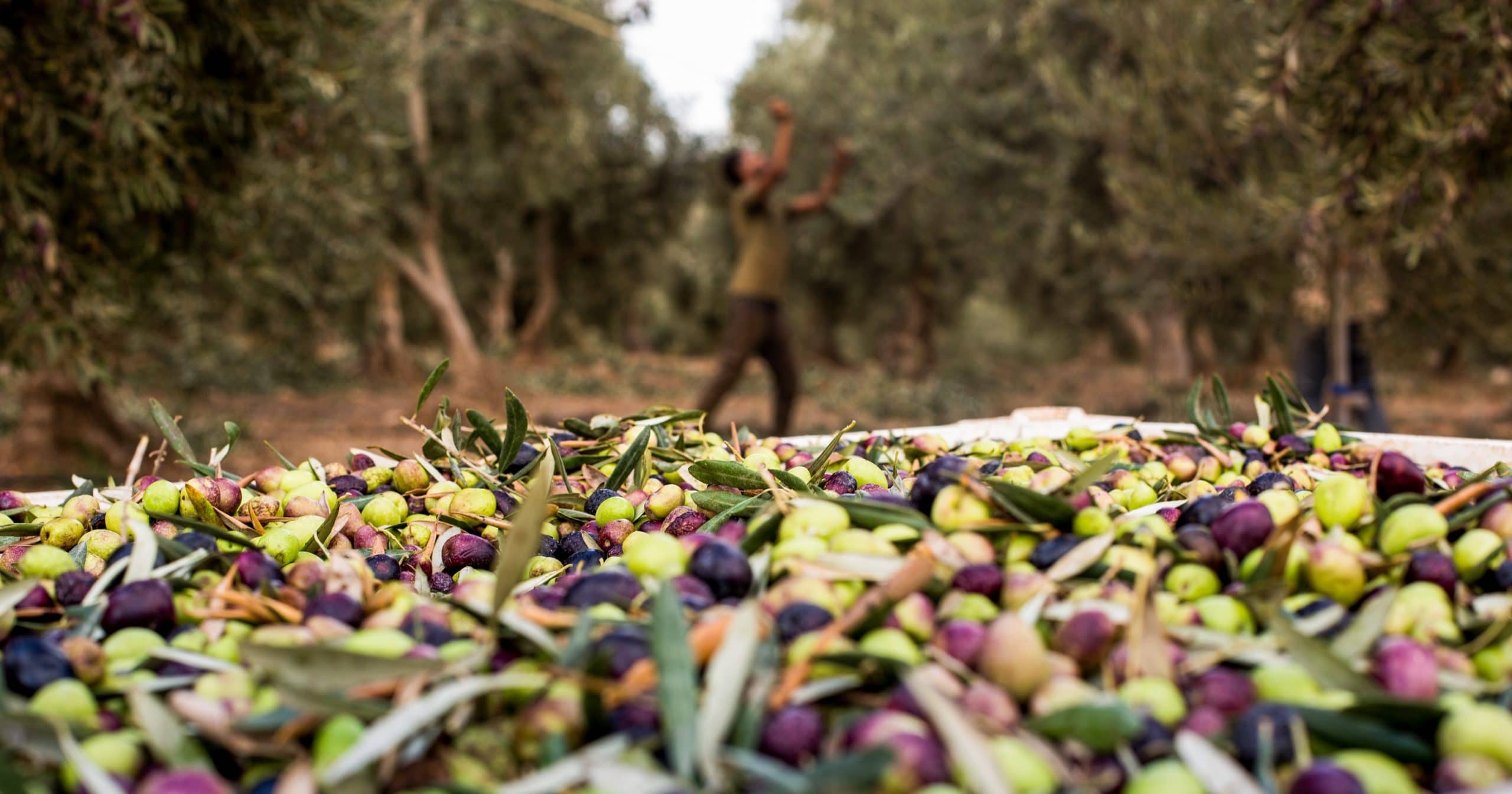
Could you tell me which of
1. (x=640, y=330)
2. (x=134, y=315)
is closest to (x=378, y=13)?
(x=134, y=315)

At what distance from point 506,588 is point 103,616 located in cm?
64

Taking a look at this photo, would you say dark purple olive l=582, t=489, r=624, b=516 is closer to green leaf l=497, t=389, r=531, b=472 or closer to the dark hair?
green leaf l=497, t=389, r=531, b=472

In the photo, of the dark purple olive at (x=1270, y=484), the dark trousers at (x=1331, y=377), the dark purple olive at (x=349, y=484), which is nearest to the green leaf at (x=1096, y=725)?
the dark purple olive at (x=1270, y=484)

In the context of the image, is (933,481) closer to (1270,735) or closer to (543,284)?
(1270,735)

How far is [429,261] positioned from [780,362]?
8329 millimetres

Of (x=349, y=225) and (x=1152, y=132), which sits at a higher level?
(x=1152, y=132)

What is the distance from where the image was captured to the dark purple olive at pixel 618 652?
1049 mm

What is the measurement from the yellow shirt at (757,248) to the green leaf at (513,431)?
594 centimetres

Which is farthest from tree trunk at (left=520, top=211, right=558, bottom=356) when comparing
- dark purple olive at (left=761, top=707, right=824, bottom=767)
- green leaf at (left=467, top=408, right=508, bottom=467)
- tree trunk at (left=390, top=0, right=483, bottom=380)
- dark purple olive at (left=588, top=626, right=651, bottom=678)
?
dark purple olive at (left=761, top=707, right=824, bottom=767)

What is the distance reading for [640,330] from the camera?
28625 mm

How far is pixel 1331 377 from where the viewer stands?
693cm

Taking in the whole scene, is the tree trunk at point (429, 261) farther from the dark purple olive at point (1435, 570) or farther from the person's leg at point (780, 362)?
the dark purple olive at point (1435, 570)

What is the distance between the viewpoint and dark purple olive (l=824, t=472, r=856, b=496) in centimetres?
194

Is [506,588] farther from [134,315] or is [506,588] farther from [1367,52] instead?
[134,315]
